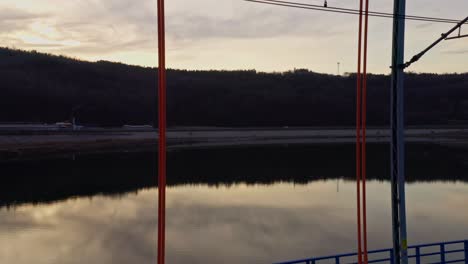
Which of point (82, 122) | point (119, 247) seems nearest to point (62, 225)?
point (119, 247)

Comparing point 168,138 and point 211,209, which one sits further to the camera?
point 168,138

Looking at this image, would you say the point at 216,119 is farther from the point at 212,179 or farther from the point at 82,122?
the point at 212,179

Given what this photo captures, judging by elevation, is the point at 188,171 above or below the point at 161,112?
below

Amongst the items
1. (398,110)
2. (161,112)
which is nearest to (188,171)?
(398,110)

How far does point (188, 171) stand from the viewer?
70438mm

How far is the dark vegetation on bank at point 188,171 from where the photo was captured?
5628cm

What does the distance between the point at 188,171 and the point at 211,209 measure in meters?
28.0

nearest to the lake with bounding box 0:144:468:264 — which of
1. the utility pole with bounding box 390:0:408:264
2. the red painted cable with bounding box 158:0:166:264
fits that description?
the utility pole with bounding box 390:0:408:264

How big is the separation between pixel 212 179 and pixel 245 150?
4223cm

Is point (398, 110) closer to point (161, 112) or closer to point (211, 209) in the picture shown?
point (161, 112)

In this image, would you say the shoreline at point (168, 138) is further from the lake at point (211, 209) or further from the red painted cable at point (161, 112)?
the red painted cable at point (161, 112)

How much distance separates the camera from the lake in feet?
97.1

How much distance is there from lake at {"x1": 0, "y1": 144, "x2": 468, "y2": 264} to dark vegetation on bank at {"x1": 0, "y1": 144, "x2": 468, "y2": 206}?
156 mm

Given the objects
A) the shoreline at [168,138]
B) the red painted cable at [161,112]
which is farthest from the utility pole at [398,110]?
the shoreline at [168,138]
